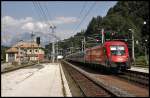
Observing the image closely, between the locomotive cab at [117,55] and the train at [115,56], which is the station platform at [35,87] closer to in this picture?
the train at [115,56]

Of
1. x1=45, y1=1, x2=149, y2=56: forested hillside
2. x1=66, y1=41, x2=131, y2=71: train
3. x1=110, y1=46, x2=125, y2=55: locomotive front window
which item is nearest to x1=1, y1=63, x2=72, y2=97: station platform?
x1=66, y1=41, x2=131, y2=71: train

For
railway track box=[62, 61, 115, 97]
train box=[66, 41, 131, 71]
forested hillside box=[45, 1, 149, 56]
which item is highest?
forested hillside box=[45, 1, 149, 56]

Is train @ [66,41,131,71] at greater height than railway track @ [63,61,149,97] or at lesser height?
greater

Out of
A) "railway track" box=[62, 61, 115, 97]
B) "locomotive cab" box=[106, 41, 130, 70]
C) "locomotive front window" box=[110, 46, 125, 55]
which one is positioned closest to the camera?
"railway track" box=[62, 61, 115, 97]

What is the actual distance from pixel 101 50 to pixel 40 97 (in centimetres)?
2189

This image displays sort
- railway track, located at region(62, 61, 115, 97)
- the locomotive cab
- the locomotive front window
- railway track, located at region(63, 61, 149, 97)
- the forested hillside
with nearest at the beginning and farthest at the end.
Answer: railway track, located at region(63, 61, 149, 97) < railway track, located at region(62, 61, 115, 97) < the locomotive cab < the locomotive front window < the forested hillside

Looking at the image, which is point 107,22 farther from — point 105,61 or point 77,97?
point 77,97

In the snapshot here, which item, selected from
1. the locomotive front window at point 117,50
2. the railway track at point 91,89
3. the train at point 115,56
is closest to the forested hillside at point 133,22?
the train at point 115,56

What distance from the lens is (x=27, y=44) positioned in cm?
17875

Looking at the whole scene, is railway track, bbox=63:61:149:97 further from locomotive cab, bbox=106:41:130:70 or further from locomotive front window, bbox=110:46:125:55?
locomotive front window, bbox=110:46:125:55

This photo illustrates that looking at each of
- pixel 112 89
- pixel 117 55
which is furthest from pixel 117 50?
pixel 112 89

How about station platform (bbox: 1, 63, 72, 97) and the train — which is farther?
the train

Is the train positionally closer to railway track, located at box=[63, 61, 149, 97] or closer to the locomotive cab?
the locomotive cab

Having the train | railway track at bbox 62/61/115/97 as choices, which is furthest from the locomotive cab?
railway track at bbox 62/61/115/97
